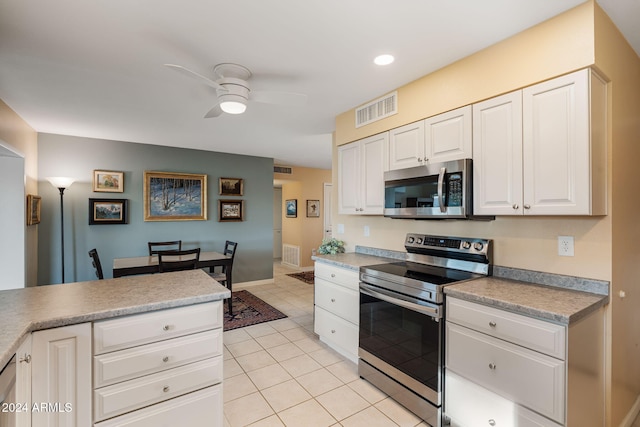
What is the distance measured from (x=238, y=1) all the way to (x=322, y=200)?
6141mm

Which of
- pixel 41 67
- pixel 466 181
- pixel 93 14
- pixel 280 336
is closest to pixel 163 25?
pixel 93 14

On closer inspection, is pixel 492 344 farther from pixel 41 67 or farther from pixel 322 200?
pixel 322 200

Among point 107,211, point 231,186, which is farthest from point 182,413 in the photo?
point 231,186

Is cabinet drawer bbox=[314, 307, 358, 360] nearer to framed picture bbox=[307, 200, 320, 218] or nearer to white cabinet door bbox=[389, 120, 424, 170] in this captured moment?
white cabinet door bbox=[389, 120, 424, 170]

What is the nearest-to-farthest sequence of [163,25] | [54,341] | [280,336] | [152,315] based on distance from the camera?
1. [54,341]
2. [152,315]
3. [163,25]
4. [280,336]

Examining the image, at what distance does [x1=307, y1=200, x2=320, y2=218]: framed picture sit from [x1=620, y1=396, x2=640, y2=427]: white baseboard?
19.9 ft

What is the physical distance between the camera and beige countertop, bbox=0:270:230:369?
1.26m

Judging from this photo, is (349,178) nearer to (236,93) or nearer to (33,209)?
(236,93)

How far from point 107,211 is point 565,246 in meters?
5.33

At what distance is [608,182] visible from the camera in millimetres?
1686

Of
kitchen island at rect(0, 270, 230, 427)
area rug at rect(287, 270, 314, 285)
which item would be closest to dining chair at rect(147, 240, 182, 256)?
area rug at rect(287, 270, 314, 285)

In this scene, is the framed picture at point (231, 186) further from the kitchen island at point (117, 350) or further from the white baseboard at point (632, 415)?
the white baseboard at point (632, 415)

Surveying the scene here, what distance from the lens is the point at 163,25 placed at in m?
1.80

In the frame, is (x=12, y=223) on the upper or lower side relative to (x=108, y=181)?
lower
